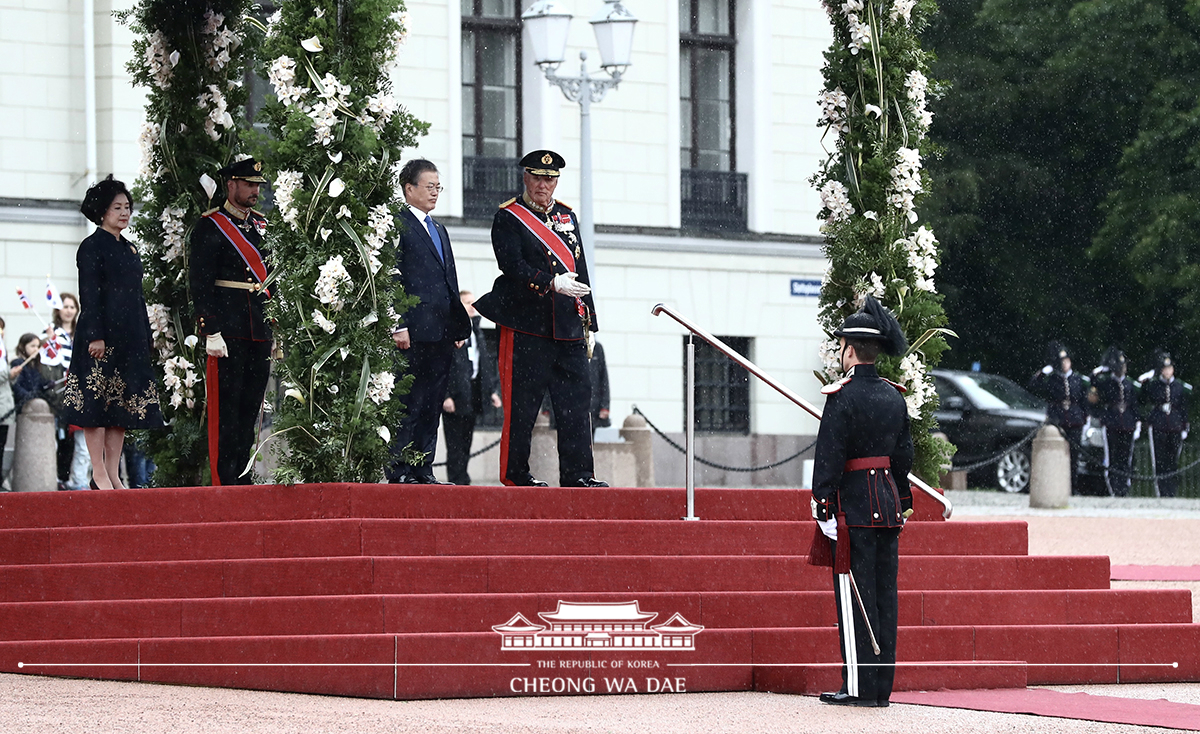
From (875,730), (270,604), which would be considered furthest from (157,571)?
(875,730)

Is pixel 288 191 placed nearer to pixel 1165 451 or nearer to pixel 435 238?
pixel 435 238

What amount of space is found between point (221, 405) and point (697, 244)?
1608 centimetres

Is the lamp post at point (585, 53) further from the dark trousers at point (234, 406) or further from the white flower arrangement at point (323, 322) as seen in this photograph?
the white flower arrangement at point (323, 322)

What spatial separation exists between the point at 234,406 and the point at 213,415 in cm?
21

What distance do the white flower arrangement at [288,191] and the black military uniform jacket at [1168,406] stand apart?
763 inches

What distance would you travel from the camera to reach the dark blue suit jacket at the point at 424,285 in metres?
12.7

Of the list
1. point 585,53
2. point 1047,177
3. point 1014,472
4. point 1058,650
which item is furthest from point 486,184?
point 1058,650

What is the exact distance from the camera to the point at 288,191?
11.9 meters

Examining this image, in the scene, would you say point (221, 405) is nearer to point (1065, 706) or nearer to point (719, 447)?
point (1065, 706)

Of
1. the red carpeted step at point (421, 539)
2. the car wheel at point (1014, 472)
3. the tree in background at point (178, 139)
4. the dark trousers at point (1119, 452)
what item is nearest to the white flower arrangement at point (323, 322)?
the red carpeted step at point (421, 539)

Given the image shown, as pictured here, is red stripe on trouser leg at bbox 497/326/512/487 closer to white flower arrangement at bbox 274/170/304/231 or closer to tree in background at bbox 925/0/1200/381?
white flower arrangement at bbox 274/170/304/231

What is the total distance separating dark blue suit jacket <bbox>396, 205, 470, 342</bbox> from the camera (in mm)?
12695

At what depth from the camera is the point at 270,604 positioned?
10.9m

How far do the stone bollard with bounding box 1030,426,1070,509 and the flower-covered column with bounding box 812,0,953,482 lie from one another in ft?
37.3
